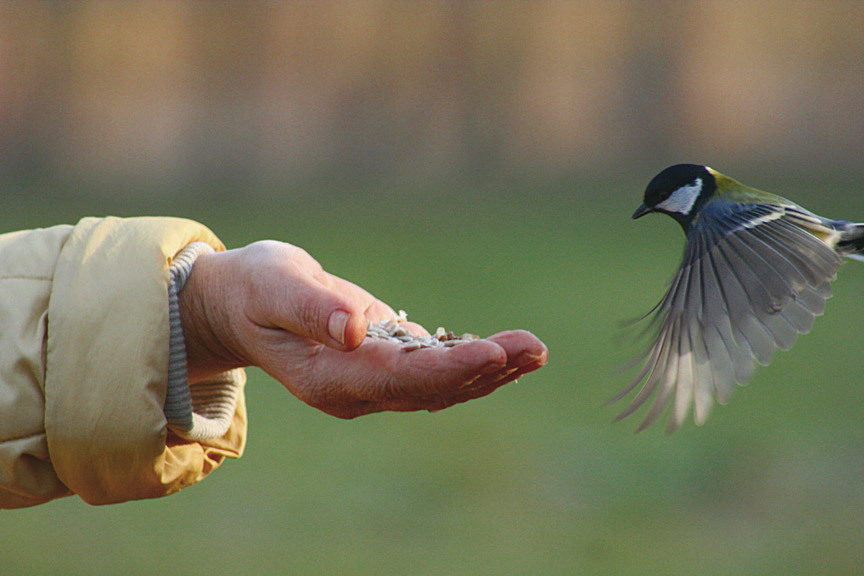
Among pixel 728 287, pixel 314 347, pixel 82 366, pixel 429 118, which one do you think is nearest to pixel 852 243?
pixel 728 287

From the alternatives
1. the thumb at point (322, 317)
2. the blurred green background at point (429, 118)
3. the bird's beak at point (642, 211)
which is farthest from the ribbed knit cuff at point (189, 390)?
the blurred green background at point (429, 118)

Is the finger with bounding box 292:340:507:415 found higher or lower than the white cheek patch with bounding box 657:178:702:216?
lower

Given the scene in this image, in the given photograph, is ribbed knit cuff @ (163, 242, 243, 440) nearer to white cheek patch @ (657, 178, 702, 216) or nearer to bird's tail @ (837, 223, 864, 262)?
white cheek patch @ (657, 178, 702, 216)

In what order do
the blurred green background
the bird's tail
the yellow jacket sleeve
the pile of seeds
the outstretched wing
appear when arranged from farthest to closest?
the blurred green background < the bird's tail < the outstretched wing < the pile of seeds < the yellow jacket sleeve

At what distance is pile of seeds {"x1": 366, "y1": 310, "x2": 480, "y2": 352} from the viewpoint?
1376mm

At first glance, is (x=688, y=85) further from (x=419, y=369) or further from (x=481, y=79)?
(x=419, y=369)

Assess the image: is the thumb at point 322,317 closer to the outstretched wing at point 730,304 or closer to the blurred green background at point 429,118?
the outstretched wing at point 730,304

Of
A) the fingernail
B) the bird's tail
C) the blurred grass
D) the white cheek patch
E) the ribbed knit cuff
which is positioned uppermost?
the white cheek patch

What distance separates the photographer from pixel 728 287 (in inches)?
68.2

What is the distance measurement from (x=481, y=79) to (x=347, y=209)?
A: 1.15 meters

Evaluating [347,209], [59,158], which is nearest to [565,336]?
[347,209]

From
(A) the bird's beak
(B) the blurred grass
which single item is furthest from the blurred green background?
(A) the bird's beak

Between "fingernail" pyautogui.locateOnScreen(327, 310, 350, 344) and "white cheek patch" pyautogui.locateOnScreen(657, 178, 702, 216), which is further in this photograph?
"white cheek patch" pyautogui.locateOnScreen(657, 178, 702, 216)

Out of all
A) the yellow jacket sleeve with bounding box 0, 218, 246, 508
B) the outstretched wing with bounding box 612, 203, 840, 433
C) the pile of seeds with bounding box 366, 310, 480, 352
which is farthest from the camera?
the outstretched wing with bounding box 612, 203, 840, 433
